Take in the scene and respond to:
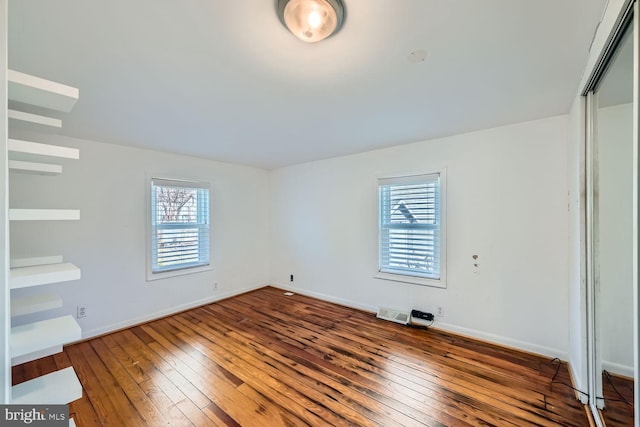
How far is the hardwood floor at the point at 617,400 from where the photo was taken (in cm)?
130

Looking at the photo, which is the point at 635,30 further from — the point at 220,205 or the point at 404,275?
the point at 220,205

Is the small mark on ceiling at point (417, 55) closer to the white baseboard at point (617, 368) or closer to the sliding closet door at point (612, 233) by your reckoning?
the sliding closet door at point (612, 233)

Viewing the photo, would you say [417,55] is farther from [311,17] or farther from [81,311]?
[81,311]

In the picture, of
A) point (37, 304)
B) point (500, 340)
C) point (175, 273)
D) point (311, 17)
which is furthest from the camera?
point (175, 273)

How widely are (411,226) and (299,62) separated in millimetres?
2442

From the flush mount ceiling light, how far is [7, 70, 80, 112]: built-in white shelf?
936mm

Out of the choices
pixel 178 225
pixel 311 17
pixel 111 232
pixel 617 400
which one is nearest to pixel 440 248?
pixel 617 400

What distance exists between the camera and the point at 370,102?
7.02ft

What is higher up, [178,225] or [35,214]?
[35,214]

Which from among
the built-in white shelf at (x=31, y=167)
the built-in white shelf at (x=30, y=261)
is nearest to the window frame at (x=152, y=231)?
the built-in white shelf at (x=30, y=261)

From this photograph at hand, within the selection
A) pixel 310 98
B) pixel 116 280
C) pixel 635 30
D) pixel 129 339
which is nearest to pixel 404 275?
pixel 310 98

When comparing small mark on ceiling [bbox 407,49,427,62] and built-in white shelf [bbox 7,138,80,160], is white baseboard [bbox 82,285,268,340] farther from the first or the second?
small mark on ceiling [bbox 407,49,427,62]

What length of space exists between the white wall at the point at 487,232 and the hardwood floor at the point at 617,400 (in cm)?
92

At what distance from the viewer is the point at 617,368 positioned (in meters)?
1.52
